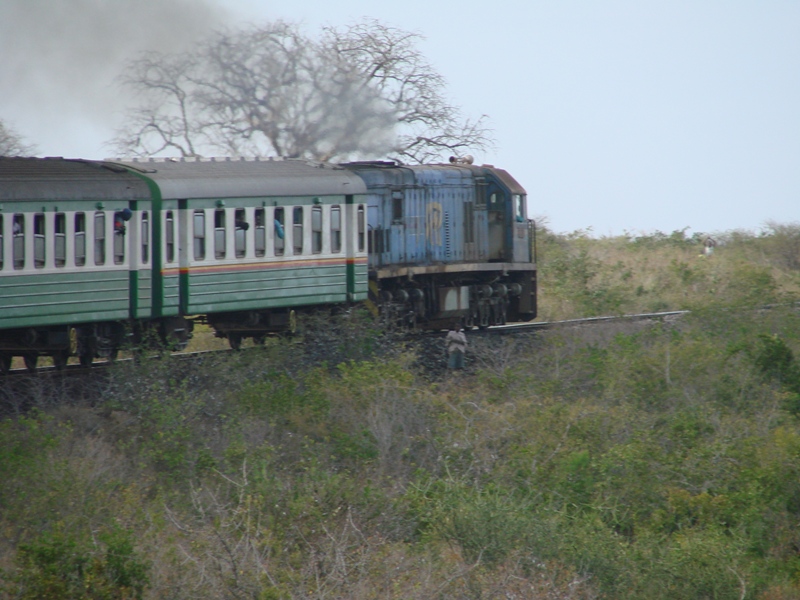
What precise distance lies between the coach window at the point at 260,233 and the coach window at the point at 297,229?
24.1 inches

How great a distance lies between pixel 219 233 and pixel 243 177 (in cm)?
113

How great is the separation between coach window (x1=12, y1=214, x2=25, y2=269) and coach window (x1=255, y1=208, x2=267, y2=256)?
13.5ft

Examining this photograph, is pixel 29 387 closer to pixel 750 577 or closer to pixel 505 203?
pixel 750 577

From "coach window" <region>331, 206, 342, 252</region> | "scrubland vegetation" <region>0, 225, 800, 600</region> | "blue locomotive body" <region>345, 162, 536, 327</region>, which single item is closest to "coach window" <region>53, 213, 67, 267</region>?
"scrubland vegetation" <region>0, 225, 800, 600</region>

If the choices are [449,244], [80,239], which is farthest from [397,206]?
[80,239]

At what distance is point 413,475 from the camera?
12570mm

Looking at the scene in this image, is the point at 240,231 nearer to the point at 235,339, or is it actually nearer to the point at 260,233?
the point at 260,233

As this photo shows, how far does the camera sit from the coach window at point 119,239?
1518 cm

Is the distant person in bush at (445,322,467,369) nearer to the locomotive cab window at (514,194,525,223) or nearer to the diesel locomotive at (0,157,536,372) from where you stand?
the diesel locomotive at (0,157,536,372)

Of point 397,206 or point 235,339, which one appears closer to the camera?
point 235,339

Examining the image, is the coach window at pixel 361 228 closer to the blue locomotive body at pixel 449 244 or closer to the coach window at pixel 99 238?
the blue locomotive body at pixel 449 244

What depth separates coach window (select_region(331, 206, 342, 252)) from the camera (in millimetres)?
18344

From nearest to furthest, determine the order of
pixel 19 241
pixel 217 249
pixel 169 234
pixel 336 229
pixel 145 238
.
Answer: pixel 19 241
pixel 145 238
pixel 169 234
pixel 217 249
pixel 336 229

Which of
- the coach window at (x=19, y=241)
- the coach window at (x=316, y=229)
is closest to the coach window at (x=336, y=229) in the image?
the coach window at (x=316, y=229)
